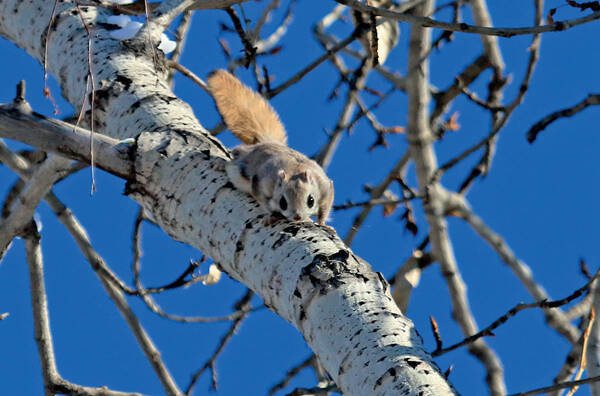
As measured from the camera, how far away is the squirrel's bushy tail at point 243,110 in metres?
3.68

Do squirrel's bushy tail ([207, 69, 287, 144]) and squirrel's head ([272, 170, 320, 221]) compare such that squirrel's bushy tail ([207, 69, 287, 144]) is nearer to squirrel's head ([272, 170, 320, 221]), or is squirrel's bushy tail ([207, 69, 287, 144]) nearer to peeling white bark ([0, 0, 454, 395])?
squirrel's head ([272, 170, 320, 221])

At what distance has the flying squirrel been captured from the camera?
3.35 metres

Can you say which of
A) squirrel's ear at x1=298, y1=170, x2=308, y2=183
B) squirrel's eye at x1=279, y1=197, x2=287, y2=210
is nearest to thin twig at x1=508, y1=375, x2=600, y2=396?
squirrel's eye at x1=279, y1=197, x2=287, y2=210

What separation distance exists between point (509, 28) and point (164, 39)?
153 cm

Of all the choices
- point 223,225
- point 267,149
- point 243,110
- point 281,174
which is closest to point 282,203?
point 223,225

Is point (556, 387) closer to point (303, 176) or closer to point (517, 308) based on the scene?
point (517, 308)

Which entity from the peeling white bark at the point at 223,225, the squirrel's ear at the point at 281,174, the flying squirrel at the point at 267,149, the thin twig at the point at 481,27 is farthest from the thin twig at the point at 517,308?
the squirrel's ear at the point at 281,174

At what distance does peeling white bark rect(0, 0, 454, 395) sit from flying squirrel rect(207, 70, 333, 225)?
2.00 feet

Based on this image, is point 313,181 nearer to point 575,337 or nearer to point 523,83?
point 523,83

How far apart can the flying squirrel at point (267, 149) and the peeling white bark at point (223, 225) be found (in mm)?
609

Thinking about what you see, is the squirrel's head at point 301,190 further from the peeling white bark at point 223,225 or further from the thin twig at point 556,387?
the thin twig at point 556,387

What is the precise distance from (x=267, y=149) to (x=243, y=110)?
1.02ft

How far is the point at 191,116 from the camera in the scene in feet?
8.60

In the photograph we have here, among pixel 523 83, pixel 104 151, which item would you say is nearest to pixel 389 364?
pixel 104 151
